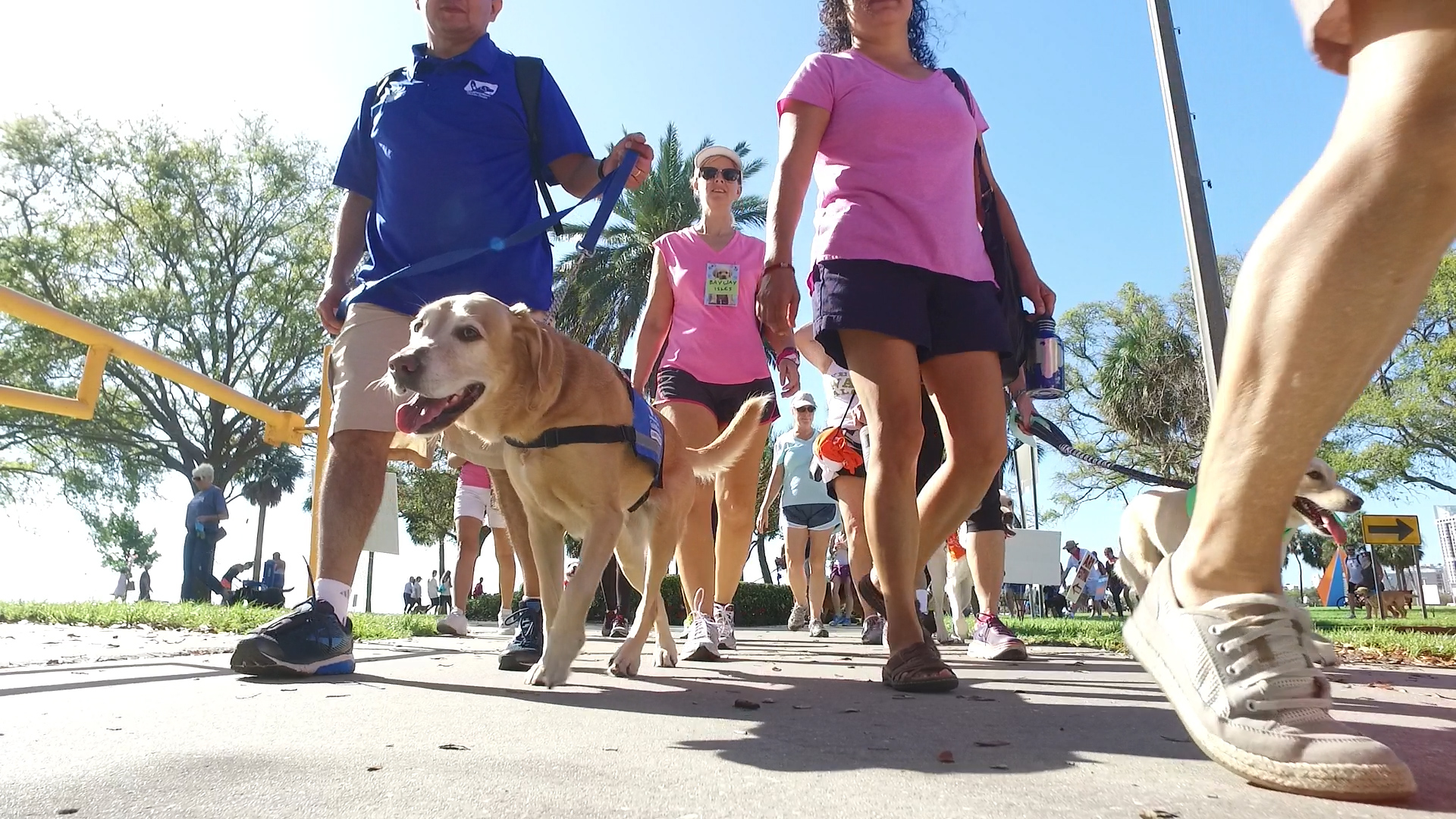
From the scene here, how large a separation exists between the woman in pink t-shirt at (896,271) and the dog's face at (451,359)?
100 centimetres

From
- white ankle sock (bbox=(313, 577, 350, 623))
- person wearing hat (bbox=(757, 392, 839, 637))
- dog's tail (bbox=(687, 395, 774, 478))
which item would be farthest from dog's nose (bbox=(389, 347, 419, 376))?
person wearing hat (bbox=(757, 392, 839, 637))

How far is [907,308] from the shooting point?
139 inches

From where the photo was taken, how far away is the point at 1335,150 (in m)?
1.64

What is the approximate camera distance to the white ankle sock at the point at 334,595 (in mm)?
3590

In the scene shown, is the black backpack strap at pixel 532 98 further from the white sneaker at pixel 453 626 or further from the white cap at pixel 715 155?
the white sneaker at pixel 453 626

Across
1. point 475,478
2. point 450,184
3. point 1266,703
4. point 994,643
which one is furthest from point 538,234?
point 475,478

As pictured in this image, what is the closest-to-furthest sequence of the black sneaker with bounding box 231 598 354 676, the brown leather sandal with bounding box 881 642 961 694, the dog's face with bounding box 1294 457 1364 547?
the brown leather sandal with bounding box 881 642 961 694 < the black sneaker with bounding box 231 598 354 676 < the dog's face with bounding box 1294 457 1364 547

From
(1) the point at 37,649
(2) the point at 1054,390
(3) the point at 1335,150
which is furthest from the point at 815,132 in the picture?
(1) the point at 37,649

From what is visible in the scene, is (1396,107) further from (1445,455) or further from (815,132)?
(1445,455)

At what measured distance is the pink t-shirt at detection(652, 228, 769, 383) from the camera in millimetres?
5601

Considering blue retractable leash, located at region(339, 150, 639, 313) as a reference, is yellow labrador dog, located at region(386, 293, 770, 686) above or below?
below

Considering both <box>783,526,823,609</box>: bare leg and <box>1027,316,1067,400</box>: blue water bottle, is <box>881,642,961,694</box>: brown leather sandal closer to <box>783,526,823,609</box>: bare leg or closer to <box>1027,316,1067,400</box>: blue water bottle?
<box>1027,316,1067,400</box>: blue water bottle

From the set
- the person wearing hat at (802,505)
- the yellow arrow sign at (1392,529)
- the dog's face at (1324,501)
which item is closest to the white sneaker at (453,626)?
the person wearing hat at (802,505)

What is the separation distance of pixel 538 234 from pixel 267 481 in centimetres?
3857
